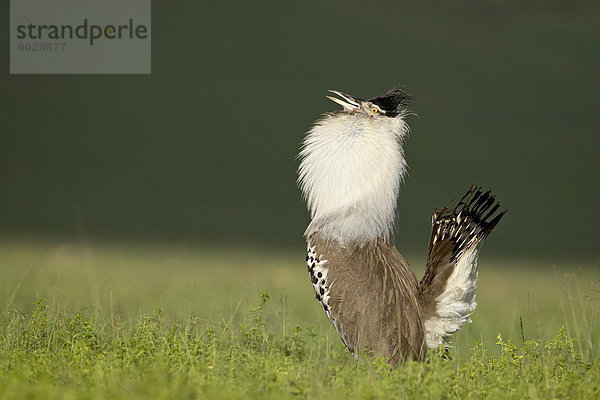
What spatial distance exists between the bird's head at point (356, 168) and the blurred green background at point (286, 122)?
9.37 metres

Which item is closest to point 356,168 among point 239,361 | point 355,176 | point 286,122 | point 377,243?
point 355,176

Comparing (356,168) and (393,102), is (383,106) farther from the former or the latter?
(356,168)

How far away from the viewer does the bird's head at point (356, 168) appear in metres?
4.67

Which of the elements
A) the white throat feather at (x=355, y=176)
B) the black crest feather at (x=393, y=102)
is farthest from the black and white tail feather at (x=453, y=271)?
the black crest feather at (x=393, y=102)

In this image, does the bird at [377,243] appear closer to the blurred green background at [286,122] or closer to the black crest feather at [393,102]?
the black crest feather at [393,102]

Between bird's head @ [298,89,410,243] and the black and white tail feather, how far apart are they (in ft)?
1.03

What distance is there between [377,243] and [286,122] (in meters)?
17.1

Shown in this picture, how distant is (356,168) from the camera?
470 cm

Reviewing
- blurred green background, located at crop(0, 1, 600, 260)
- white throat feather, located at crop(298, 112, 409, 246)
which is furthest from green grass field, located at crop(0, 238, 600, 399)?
blurred green background, located at crop(0, 1, 600, 260)

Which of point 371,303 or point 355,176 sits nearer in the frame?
point 371,303

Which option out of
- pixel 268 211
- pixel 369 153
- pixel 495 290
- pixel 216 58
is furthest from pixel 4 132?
pixel 369 153

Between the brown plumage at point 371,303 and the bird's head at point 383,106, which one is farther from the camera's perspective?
the bird's head at point 383,106

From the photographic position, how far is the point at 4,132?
2027cm

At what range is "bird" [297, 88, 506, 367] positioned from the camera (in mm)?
4469
